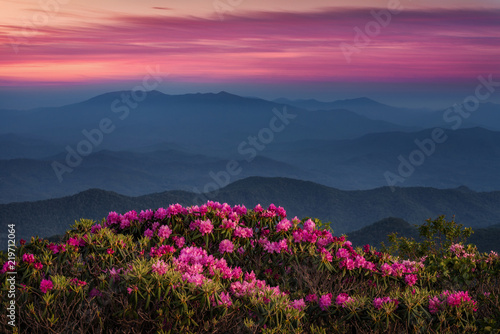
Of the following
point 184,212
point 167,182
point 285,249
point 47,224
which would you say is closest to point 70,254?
point 184,212

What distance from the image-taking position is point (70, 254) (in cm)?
689

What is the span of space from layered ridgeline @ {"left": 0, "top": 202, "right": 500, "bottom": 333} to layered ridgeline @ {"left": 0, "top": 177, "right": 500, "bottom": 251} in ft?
144

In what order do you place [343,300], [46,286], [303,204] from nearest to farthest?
1. [46,286]
2. [343,300]
3. [303,204]

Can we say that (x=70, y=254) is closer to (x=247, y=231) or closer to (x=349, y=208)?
(x=247, y=231)

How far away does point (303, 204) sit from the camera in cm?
6806

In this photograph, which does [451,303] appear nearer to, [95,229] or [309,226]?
[309,226]

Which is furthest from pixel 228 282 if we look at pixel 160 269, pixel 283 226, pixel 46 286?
pixel 46 286

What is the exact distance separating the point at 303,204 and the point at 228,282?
A: 62332 millimetres

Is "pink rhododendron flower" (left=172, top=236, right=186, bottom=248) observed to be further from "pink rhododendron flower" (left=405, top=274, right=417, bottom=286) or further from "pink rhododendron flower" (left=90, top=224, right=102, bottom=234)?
"pink rhododendron flower" (left=405, top=274, right=417, bottom=286)

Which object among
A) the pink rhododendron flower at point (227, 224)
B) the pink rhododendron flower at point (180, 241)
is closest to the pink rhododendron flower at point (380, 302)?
the pink rhododendron flower at point (227, 224)

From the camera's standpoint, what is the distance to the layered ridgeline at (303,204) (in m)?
54.2

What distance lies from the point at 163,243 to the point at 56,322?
229 centimetres

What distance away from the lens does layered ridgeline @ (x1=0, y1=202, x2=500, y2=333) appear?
5543 mm

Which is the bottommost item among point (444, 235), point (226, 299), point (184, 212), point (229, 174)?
point (229, 174)
